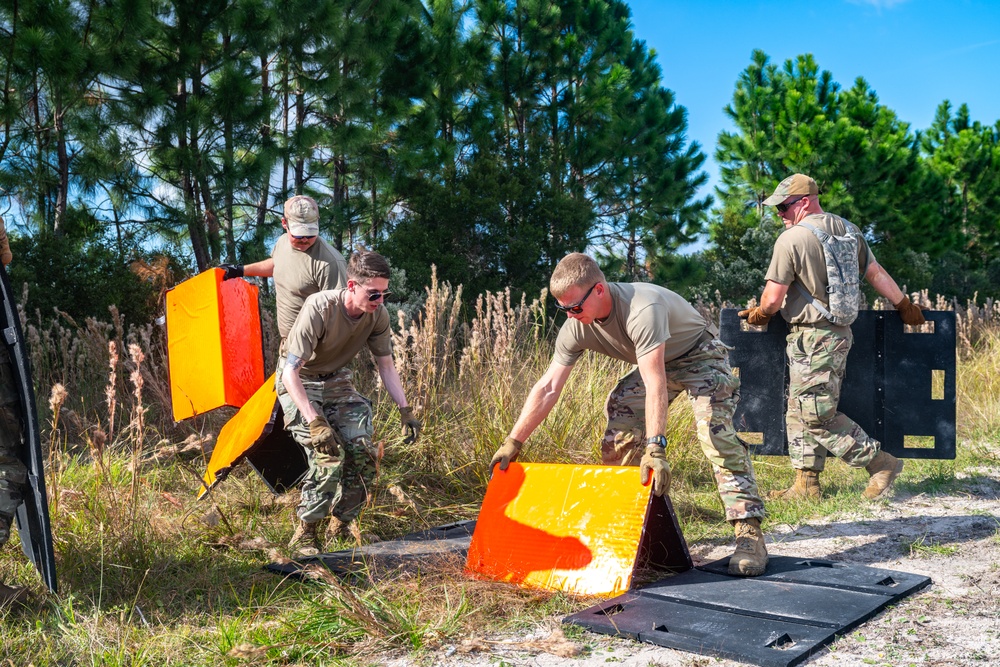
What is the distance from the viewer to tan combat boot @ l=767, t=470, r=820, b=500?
5055mm

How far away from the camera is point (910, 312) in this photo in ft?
16.8

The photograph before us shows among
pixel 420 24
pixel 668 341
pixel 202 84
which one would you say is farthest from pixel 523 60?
pixel 668 341

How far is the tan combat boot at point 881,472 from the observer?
194 inches

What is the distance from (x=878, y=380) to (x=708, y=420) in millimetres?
2173

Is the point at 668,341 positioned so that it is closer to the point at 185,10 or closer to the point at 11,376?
the point at 11,376

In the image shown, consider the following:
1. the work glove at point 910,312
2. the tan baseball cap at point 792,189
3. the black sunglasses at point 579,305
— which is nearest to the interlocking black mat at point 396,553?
the black sunglasses at point 579,305

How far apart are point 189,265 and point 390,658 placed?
7591mm

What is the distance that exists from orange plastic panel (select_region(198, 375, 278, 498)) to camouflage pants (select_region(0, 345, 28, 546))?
1.08 m

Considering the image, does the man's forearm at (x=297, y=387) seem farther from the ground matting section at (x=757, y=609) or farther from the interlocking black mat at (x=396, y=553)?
the ground matting section at (x=757, y=609)

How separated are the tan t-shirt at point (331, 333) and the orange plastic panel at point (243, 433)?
0.31 meters

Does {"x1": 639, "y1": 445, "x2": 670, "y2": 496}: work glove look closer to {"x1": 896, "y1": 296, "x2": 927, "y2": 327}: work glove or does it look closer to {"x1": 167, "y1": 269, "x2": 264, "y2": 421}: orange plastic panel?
{"x1": 896, "y1": 296, "x2": 927, "y2": 327}: work glove

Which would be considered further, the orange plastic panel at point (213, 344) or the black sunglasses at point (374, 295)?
the orange plastic panel at point (213, 344)

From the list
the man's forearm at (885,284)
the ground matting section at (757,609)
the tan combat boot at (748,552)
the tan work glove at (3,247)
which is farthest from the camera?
the man's forearm at (885,284)

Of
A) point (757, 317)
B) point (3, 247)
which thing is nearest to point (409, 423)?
point (3, 247)
